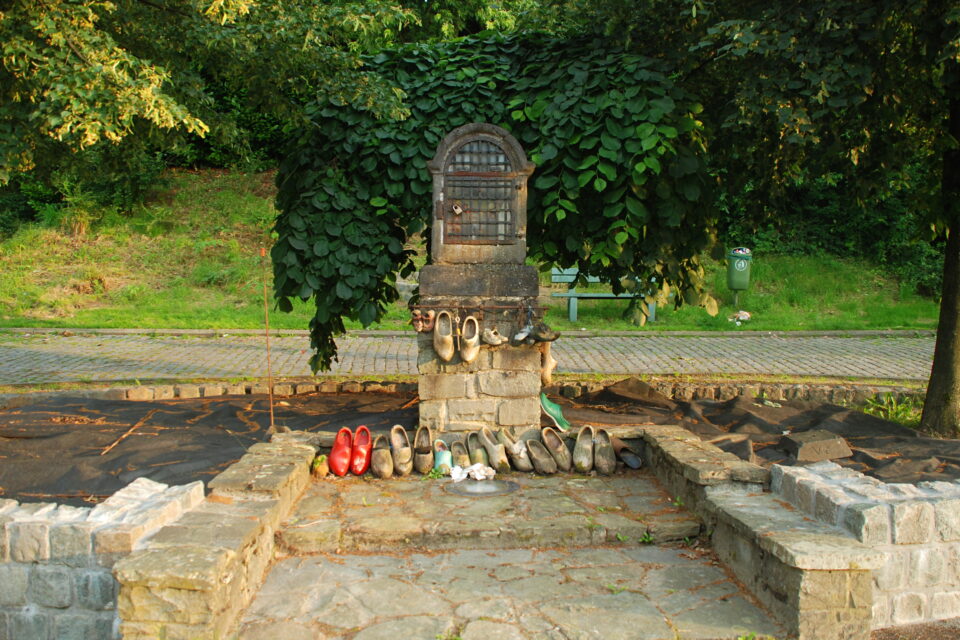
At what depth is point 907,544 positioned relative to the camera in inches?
156

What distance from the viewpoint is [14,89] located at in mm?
6086

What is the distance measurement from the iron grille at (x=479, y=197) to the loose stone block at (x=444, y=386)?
1031 millimetres

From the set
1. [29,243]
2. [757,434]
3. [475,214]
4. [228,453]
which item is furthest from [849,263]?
[29,243]

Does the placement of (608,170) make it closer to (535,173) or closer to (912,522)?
(535,173)

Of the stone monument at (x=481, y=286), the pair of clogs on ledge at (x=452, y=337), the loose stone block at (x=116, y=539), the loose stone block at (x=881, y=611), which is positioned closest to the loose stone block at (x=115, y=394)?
the stone monument at (x=481, y=286)

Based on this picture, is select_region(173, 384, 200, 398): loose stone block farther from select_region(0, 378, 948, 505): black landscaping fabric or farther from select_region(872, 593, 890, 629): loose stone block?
select_region(872, 593, 890, 629): loose stone block

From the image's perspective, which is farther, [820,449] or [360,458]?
[820,449]

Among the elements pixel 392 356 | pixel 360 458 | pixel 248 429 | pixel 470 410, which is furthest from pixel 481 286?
pixel 392 356

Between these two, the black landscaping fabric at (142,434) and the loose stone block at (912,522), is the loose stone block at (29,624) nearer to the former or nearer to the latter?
the black landscaping fabric at (142,434)

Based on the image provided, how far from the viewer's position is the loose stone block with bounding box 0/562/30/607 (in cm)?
391

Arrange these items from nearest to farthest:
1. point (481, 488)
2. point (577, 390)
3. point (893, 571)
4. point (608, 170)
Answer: point (893, 571)
point (481, 488)
point (608, 170)
point (577, 390)

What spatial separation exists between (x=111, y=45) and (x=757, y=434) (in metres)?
5.89

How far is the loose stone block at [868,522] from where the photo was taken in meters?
3.85

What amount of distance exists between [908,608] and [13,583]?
4.24m
